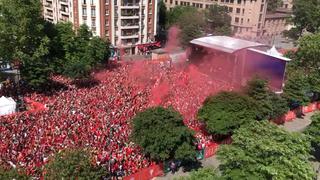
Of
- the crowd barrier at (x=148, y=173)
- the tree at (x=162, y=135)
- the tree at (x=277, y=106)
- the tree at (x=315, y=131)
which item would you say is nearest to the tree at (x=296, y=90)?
the tree at (x=277, y=106)

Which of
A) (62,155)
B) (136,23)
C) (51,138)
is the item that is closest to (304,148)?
(62,155)

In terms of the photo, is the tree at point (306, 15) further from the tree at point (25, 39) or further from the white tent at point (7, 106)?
the white tent at point (7, 106)

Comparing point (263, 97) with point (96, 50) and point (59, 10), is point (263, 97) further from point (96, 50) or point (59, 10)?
point (59, 10)

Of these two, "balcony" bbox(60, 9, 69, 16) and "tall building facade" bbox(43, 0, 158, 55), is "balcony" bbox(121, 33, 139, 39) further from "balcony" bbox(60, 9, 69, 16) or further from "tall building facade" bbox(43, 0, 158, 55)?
"balcony" bbox(60, 9, 69, 16)

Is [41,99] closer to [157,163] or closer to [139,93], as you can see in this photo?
[139,93]

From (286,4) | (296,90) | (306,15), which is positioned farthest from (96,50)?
(286,4)

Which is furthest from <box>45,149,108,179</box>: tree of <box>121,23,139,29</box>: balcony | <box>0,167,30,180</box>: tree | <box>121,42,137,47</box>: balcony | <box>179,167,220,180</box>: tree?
<box>121,42,137,47</box>: balcony
